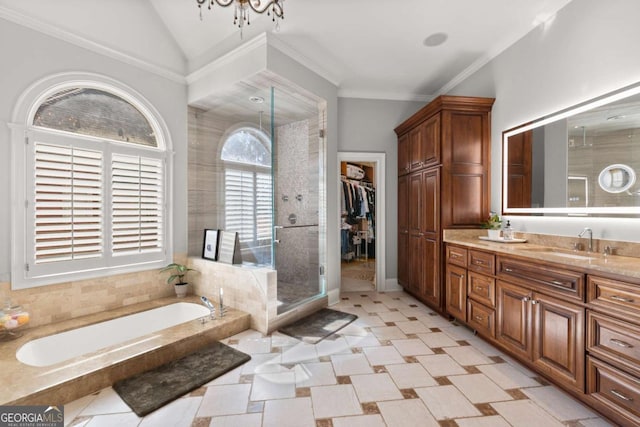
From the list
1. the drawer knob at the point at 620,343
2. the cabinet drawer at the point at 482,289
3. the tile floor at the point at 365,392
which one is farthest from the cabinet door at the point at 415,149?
the drawer knob at the point at 620,343

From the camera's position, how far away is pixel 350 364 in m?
2.31

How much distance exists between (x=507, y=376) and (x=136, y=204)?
3838 mm

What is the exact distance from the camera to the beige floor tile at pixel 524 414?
1.66m

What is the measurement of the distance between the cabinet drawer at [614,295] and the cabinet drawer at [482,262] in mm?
792

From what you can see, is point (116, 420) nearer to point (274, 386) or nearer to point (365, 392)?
point (274, 386)

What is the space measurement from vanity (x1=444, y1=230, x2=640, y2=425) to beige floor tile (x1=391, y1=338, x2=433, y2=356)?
21.9 inches

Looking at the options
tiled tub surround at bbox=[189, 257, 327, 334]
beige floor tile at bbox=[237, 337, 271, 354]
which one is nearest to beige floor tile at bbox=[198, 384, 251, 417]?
beige floor tile at bbox=[237, 337, 271, 354]

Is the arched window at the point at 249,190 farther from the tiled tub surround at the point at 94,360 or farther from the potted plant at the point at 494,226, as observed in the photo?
the potted plant at the point at 494,226

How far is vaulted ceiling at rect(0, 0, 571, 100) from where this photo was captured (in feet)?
Result: 8.37

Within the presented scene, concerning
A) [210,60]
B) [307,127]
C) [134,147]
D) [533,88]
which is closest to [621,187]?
[533,88]

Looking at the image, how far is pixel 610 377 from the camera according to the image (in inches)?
62.4

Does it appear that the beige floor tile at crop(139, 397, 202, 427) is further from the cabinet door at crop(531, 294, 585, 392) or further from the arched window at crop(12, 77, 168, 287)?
the cabinet door at crop(531, 294, 585, 392)

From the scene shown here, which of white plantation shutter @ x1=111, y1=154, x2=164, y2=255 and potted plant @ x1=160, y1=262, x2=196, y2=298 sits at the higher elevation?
white plantation shutter @ x1=111, y1=154, x2=164, y2=255

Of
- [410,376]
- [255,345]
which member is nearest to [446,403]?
[410,376]
